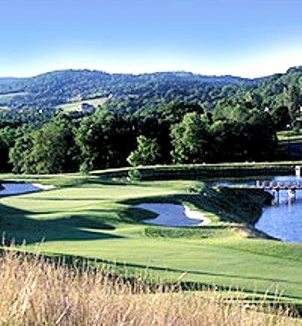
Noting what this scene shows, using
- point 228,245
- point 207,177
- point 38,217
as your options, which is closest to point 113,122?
point 207,177

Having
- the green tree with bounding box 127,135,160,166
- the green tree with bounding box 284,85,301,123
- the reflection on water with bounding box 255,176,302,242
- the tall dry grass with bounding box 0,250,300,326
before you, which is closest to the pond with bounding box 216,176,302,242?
the reflection on water with bounding box 255,176,302,242

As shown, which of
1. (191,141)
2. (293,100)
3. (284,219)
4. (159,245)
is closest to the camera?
(159,245)

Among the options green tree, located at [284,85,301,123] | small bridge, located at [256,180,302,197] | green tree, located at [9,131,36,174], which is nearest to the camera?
small bridge, located at [256,180,302,197]

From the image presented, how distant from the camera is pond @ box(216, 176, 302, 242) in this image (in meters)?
41.8

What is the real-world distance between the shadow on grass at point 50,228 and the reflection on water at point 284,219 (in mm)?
11106

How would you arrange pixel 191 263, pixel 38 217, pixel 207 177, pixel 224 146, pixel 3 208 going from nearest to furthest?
pixel 191 263
pixel 38 217
pixel 3 208
pixel 207 177
pixel 224 146

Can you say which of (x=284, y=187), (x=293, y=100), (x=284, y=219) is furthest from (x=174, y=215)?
(x=293, y=100)

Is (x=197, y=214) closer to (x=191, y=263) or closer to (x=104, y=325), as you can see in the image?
(x=191, y=263)

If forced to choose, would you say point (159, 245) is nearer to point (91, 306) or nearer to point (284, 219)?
point (91, 306)

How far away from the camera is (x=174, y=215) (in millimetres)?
41188

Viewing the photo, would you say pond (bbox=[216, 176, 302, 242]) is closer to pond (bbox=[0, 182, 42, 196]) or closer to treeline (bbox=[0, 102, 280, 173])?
pond (bbox=[0, 182, 42, 196])

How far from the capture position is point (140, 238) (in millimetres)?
25766

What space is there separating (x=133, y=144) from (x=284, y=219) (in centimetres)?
5489

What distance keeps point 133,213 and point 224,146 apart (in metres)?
66.7
